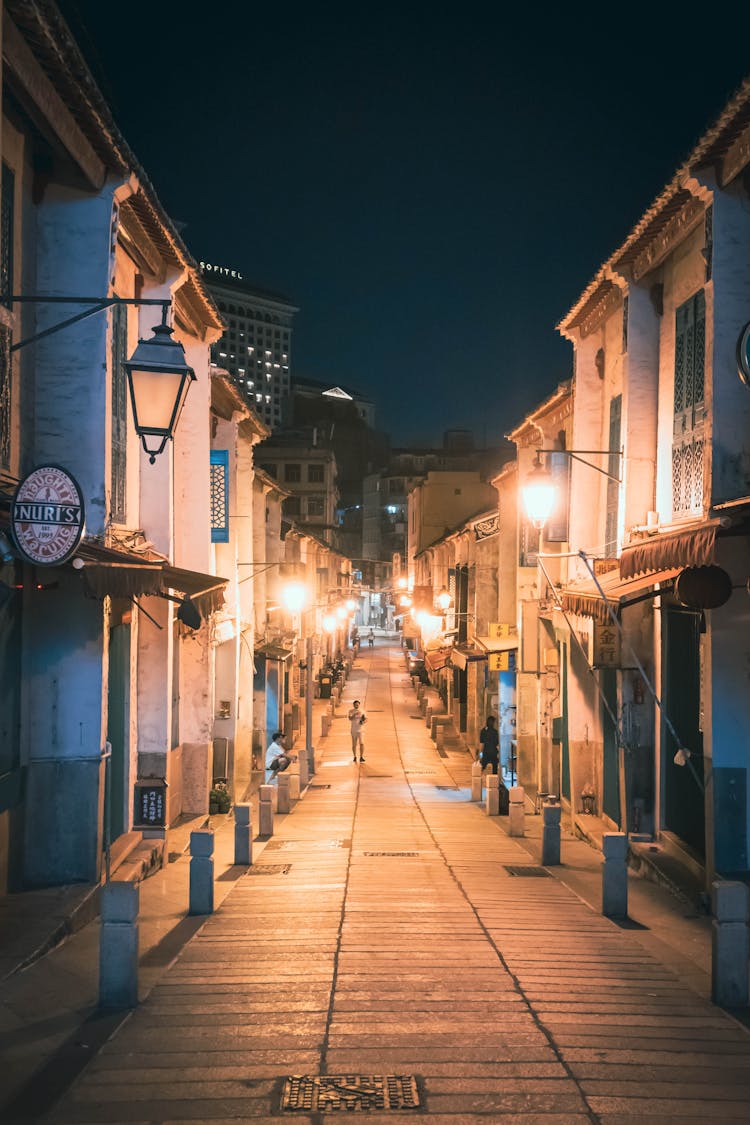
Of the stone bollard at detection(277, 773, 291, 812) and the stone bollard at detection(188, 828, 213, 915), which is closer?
the stone bollard at detection(188, 828, 213, 915)

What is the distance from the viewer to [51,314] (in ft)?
40.5

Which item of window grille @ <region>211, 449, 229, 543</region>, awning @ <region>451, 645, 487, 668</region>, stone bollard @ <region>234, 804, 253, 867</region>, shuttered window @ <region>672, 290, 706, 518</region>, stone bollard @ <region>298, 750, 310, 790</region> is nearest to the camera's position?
shuttered window @ <region>672, 290, 706, 518</region>

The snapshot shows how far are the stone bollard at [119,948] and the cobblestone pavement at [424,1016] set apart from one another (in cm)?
23

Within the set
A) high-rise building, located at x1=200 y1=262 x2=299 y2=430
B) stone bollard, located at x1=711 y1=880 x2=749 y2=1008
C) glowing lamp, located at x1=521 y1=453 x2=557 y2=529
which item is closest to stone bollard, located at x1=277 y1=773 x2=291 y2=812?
glowing lamp, located at x1=521 y1=453 x2=557 y2=529

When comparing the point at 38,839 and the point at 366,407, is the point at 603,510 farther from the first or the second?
the point at 366,407

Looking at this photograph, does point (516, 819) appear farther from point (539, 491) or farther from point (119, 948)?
point (119, 948)

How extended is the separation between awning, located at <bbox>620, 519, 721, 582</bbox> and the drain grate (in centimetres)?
488

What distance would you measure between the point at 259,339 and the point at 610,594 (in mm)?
130998

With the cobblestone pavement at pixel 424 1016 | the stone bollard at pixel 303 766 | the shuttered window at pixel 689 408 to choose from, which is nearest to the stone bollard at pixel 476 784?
the stone bollard at pixel 303 766

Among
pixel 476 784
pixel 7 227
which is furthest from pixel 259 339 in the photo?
pixel 7 227

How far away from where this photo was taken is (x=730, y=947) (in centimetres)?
868

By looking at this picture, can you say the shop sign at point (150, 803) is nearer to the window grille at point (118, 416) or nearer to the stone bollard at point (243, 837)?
the stone bollard at point (243, 837)

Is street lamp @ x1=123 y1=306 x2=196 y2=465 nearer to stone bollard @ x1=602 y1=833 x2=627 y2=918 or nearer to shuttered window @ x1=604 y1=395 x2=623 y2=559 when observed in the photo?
stone bollard @ x1=602 y1=833 x2=627 y2=918

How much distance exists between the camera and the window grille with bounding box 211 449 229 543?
856 inches
